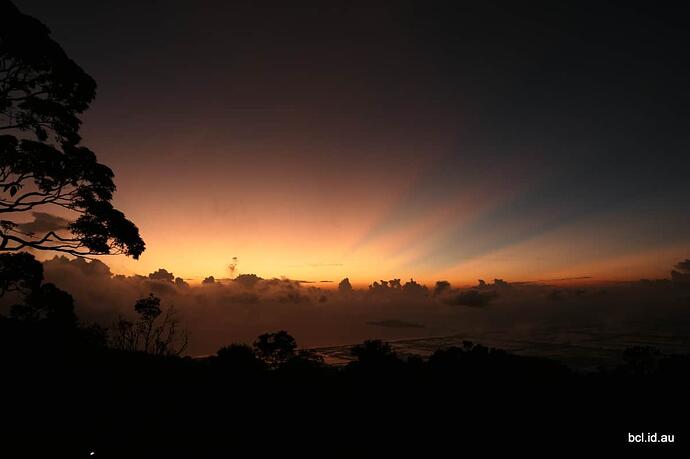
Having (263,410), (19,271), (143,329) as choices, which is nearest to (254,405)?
(263,410)

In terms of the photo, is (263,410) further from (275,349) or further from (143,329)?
(275,349)

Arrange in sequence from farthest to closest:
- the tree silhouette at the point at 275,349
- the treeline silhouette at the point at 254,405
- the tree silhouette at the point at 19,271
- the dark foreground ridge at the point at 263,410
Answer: the tree silhouette at the point at 275,349
the tree silhouette at the point at 19,271
the treeline silhouette at the point at 254,405
the dark foreground ridge at the point at 263,410

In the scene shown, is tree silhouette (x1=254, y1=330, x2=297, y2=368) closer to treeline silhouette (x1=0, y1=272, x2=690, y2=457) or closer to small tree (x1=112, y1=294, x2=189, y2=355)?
small tree (x1=112, y1=294, x2=189, y2=355)

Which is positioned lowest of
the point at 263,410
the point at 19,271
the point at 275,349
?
the point at 275,349

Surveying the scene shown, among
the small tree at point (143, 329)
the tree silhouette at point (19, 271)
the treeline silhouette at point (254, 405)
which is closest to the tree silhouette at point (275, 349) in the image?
the small tree at point (143, 329)

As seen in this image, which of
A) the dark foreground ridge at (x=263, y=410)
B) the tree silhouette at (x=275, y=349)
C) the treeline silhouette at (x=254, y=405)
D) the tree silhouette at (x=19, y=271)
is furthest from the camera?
the tree silhouette at (x=275, y=349)

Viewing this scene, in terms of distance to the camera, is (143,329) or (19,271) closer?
(19,271)

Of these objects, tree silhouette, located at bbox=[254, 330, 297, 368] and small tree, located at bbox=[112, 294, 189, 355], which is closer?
small tree, located at bbox=[112, 294, 189, 355]

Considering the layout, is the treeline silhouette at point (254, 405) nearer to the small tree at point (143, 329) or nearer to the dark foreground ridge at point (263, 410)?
the dark foreground ridge at point (263, 410)

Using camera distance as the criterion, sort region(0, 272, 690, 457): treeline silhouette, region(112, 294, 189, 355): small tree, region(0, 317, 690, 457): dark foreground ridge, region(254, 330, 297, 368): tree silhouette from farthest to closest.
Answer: region(254, 330, 297, 368): tree silhouette → region(112, 294, 189, 355): small tree → region(0, 272, 690, 457): treeline silhouette → region(0, 317, 690, 457): dark foreground ridge

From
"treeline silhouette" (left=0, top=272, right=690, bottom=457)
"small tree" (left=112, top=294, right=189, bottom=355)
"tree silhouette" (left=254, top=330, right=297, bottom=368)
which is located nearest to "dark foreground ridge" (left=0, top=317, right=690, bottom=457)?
"treeline silhouette" (left=0, top=272, right=690, bottom=457)

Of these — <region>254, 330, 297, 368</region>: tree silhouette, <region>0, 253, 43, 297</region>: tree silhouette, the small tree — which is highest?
<region>0, 253, 43, 297</region>: tree silhouette

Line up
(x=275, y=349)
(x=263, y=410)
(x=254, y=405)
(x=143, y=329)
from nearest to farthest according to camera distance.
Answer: (x=263, y=410), (x=254, y=405), (x=143, y=329), (x=275, y=349)

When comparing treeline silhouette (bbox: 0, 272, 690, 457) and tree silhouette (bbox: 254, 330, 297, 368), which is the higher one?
treeline silhouette (bbox: 0, 272, 690, 457)
